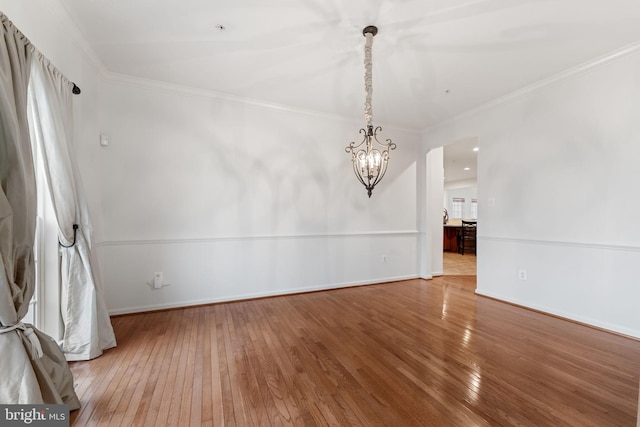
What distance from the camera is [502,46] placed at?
2344mm

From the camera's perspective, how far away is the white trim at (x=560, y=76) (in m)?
2.39

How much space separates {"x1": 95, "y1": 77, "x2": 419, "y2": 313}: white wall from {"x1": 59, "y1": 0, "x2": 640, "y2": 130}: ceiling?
1.34 ft

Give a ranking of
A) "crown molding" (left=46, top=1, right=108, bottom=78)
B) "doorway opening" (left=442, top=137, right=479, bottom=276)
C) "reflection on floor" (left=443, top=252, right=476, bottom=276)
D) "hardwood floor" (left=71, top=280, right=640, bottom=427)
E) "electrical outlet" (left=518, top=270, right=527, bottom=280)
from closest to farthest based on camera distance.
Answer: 1. "hardwood floor" (left=71, top=280, right=640, bottom=427)
2. "crown molding" (left=46, top=1, right=108, bottom=78)
3. "electrical outlet" (left=518, top=270, right=527, bottom=280)
4. "reflection on floor" (left=443, top=252, right=476, bottom=276)
5. "doorway opening" (left=442, top=137, right=479, bottom=276)

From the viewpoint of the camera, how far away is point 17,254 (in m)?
1.29

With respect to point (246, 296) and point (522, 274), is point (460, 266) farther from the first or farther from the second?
point (246, 296)

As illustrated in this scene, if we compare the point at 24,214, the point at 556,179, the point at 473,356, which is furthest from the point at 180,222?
the point at 556,179

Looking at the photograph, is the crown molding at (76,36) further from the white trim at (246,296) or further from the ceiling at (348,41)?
the white trim at (246,296)

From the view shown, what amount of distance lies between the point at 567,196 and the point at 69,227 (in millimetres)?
4713

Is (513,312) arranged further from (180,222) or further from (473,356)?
(180,222)

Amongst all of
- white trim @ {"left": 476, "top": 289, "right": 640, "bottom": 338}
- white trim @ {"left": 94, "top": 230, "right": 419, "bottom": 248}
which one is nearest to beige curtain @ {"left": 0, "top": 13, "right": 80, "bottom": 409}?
white trim @ {"left": 94, "top": 230, "right": 419, "bottom": 248}

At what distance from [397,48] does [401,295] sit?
3014mm

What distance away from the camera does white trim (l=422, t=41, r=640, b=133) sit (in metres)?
2.39

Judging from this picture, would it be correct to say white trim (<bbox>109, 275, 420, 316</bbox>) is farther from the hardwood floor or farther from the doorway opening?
the doorway opening

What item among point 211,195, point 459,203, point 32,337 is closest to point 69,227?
point 32,337
